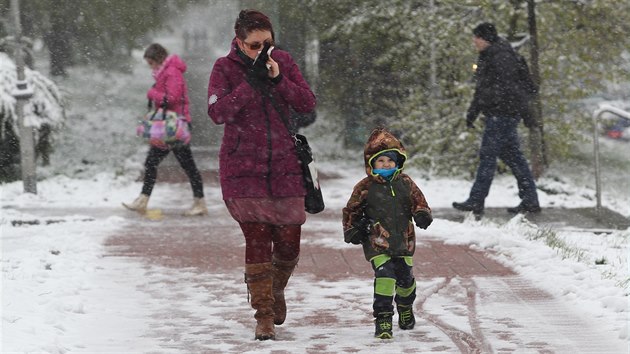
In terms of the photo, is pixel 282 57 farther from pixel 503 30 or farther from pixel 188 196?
pixel 503 30

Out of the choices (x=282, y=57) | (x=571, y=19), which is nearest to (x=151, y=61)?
(x=282, y=57)

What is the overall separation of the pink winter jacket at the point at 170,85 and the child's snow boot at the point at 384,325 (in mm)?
6086

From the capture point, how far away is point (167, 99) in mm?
11664

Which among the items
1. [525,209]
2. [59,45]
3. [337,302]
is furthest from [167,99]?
[59,45]

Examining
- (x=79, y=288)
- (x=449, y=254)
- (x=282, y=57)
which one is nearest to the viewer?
(x=282, y=57)

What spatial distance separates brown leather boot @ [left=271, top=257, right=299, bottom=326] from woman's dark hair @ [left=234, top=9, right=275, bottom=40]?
128 cm

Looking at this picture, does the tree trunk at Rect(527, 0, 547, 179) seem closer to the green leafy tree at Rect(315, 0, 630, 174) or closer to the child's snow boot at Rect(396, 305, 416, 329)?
the green leafy tree at Rect(315, 0, 630, 174)

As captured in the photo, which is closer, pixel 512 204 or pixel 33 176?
pixel 512 204

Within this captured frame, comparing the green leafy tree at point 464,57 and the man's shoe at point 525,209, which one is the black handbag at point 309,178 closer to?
the man's shoe at point 525,209

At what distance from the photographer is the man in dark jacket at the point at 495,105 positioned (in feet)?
36.5

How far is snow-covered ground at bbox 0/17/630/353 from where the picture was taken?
621 cm

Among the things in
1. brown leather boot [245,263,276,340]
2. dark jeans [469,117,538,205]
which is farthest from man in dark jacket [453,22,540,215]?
brown leather boot [245,263,276,340]

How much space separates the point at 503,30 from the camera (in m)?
16.1

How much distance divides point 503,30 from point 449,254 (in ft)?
25.0
